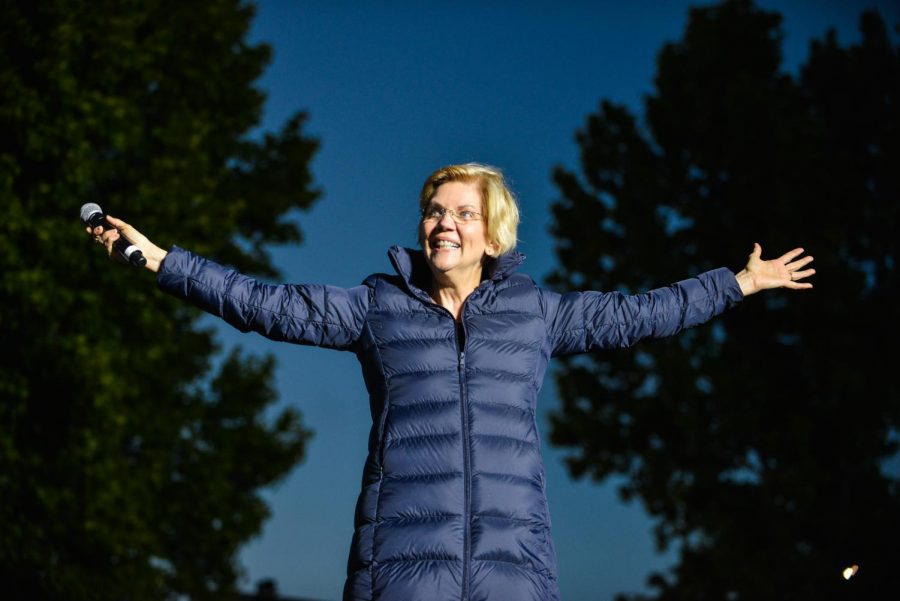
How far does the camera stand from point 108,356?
1280 centimetres

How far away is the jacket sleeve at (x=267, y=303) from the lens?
3.88 m

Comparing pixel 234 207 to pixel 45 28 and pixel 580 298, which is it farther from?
pixel 580 298

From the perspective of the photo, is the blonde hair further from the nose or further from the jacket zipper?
the jacket zipper

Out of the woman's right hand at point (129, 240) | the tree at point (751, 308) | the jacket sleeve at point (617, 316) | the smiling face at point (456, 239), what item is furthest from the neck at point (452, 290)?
the tree at point (751, 308)

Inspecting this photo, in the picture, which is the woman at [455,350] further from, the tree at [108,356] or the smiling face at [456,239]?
the tree at [108,356]

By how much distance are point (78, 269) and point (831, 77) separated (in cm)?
1222

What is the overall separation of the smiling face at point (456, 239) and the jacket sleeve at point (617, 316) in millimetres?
299

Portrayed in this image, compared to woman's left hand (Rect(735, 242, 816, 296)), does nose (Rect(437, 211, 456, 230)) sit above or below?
below

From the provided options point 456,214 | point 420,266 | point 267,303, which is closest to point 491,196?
point 456,214

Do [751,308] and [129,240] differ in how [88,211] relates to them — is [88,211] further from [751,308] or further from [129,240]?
[751,308]

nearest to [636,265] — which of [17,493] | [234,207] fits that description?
[234,207]

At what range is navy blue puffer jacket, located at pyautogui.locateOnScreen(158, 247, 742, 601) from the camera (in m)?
3.57

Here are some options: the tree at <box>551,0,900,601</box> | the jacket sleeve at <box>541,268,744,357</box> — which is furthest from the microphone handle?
the tree at <box>551,0,900,601</box>

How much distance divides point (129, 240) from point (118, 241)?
47 mm
